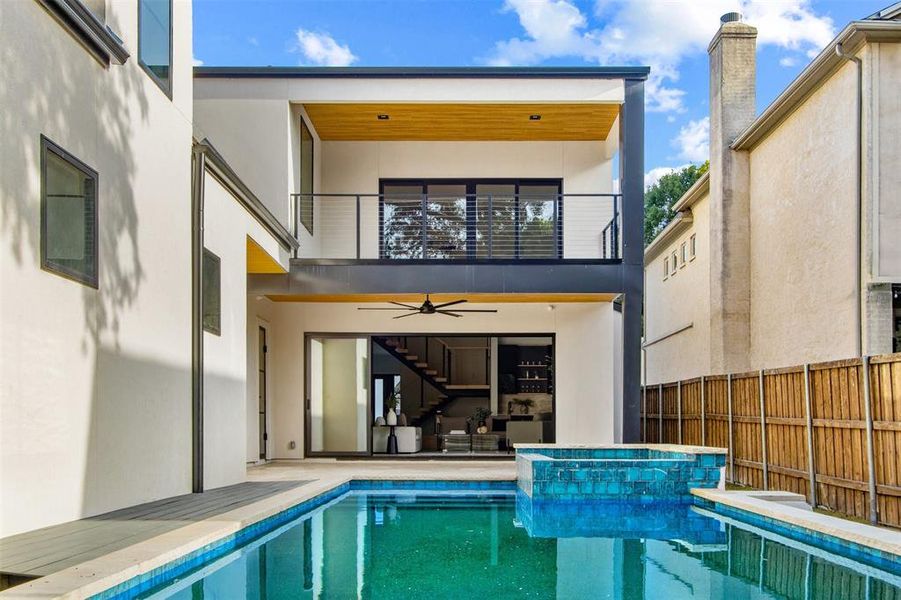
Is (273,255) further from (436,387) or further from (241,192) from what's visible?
(436,387)

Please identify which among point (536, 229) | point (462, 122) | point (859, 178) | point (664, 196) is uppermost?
point (664, 196)

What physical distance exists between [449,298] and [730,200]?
5596 millimetres

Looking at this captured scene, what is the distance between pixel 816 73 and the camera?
11094 millimetres

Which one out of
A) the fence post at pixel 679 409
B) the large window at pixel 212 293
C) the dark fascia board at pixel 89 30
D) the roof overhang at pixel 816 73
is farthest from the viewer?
the fence post at pixel 679 409

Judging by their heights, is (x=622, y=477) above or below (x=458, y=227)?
below

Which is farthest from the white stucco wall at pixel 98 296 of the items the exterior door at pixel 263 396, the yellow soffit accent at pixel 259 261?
the exterior door at pixel 263 396

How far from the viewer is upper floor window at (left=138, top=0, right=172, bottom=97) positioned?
725 cm

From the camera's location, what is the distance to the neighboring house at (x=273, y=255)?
551 centimetres

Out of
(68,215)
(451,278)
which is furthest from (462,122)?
(68,215)

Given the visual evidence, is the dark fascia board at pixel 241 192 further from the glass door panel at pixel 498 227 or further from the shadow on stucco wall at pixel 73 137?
the glass door panel at pixel 498 227

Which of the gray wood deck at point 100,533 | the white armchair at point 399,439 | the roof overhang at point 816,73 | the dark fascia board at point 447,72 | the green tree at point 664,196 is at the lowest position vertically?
the white armchair at point 399,439

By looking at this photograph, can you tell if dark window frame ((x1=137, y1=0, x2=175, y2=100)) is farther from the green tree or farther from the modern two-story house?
the green tree

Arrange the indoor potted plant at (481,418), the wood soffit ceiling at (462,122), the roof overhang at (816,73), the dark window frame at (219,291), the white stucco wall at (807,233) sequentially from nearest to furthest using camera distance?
the dark window frame at (219,291) → the roof overhang at (816,73) → the white stucco wall at (807,233) → the wood soffit ceiling at (462,122) → the indoor potted plant at (481,418)

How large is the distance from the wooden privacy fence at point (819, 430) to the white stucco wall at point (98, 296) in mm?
5833
